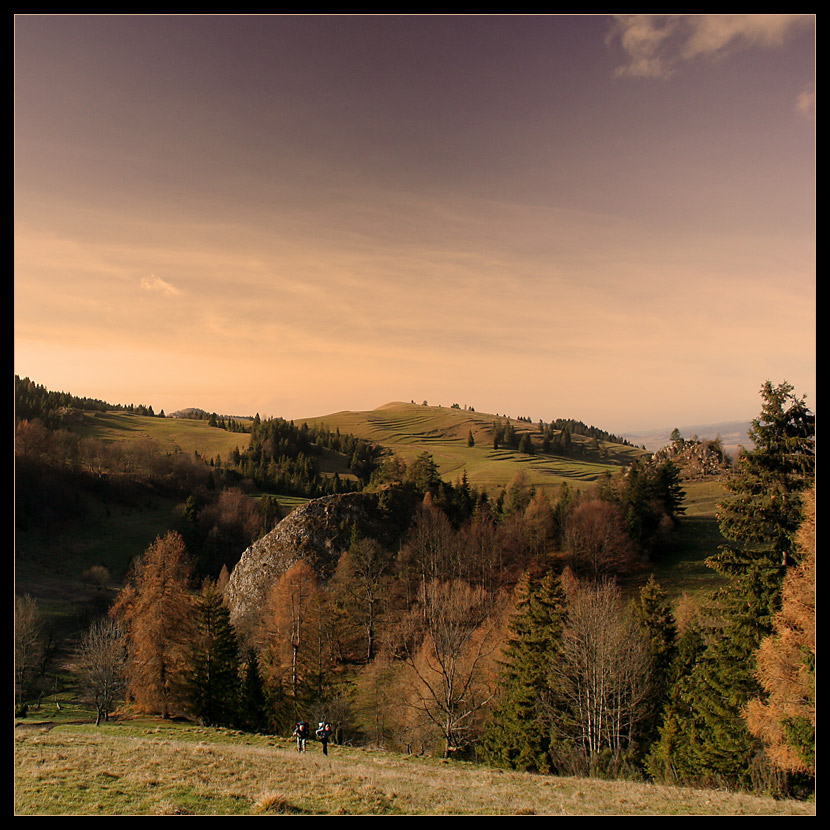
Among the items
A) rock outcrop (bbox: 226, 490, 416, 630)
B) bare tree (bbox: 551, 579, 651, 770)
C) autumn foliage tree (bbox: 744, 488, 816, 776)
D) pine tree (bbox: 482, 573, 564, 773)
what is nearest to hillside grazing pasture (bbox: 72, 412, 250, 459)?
rock outcrop (bbox: 226, 490, 416, 630)

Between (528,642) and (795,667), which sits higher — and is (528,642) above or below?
below

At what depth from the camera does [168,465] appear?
124438 mm

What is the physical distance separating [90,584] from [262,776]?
8052cm

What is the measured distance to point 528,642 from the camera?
2961cm

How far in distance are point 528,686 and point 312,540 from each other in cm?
3300

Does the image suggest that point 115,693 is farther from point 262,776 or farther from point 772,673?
point 772,673

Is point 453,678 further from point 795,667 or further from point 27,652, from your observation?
point 27,652

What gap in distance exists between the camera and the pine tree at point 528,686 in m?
26.0

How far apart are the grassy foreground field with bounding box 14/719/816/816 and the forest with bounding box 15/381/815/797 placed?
622cm

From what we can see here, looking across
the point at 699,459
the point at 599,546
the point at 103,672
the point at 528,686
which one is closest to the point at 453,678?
the point at 528,686

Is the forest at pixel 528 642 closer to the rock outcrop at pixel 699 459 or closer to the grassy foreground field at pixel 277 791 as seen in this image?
the grassy foreground field at pixel 277 791

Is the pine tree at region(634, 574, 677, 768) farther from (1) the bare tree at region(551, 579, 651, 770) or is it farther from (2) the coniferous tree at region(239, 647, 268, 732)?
(2) the coniferous tree at region(239, 647, 268, 732)

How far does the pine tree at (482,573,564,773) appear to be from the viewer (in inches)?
1022

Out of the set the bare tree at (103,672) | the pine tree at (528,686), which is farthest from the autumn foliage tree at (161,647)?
the pine tree at (528,686)
